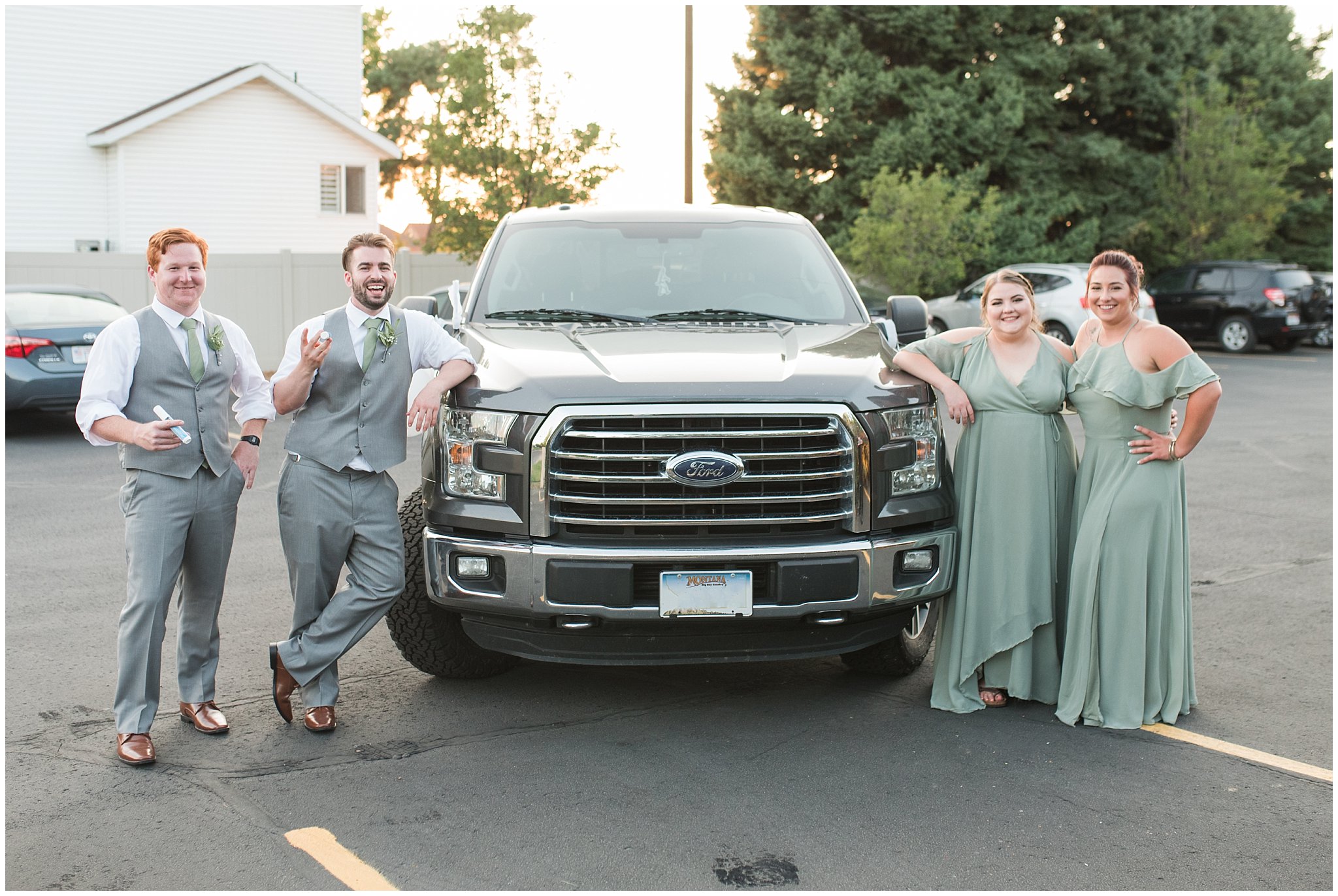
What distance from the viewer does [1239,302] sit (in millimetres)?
22656

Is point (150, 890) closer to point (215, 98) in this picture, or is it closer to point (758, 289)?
point (758, 289)

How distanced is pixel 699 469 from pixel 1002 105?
2438 cm

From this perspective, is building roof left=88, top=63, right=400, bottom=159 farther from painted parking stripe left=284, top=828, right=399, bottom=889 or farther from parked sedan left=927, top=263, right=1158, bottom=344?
painted parking stripe left=284, top=828, right=399, bottom=889

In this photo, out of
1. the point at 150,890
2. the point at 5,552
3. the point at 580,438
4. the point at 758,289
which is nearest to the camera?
the point at 150,890

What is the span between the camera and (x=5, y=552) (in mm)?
7445

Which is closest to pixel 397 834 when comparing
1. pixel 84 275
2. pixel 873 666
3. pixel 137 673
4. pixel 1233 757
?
pixel 137 673

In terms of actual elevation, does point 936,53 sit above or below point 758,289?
above

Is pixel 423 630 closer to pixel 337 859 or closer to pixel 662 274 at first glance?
pixel 337 859

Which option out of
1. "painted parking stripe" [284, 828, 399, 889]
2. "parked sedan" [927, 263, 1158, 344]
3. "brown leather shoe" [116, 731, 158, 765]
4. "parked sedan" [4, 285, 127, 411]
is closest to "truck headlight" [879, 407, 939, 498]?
"painted parking stripe" [284, 828, 399, 889]

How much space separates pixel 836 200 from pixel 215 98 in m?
12.3

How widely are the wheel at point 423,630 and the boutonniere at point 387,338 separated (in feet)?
1.95

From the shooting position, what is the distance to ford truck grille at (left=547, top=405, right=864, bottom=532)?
14.1 ft

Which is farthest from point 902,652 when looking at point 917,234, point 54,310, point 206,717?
point 917,234

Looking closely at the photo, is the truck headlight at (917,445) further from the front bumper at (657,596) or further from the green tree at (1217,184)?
the green tree at (1217,184)
